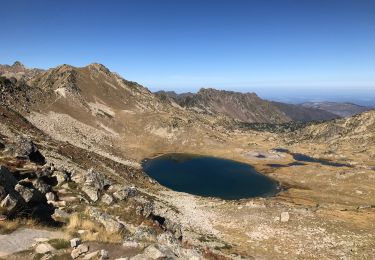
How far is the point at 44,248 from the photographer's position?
18.1 meters

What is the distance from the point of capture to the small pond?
11925 centimetres

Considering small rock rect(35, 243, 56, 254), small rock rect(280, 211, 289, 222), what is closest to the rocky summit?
small rock rect(35, 243, 56, 254)

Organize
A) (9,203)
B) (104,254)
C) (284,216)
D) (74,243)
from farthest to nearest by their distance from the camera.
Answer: (284,216) < (9,203) < (74,243) < (104,254)

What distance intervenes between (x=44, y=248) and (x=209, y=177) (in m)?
123

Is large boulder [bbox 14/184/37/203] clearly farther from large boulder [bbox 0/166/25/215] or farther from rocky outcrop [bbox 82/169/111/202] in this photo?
rocky outcrop [bbox 82/169/111/202]

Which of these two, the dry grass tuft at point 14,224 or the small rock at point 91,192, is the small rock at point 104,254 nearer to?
the dry grass tuft at point 14,224

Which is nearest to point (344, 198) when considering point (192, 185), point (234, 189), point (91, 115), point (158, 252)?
point (234, 189)

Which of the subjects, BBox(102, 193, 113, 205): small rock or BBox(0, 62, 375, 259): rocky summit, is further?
BBox(102, 193, 113, 205): small rock

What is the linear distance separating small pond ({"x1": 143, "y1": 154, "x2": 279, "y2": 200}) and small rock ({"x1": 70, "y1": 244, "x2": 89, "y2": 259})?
309ft

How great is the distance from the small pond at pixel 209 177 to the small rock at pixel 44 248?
310 feet

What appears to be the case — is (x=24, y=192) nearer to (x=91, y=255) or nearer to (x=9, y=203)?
(x=9, y=203)

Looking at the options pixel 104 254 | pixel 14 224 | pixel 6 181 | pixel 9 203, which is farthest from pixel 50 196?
pixel 104 254

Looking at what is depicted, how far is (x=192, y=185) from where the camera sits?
12538 centimetres

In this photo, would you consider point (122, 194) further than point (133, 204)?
Yes
